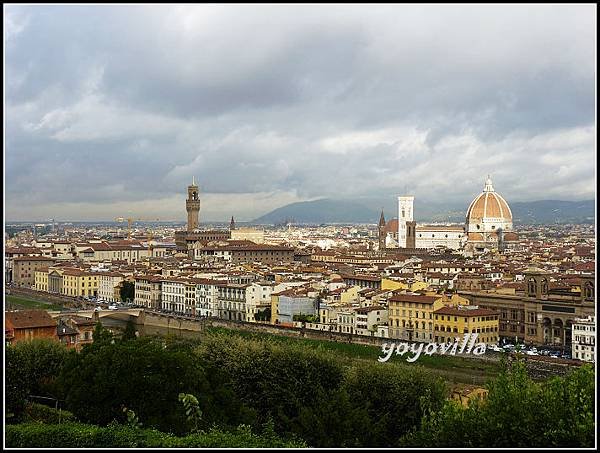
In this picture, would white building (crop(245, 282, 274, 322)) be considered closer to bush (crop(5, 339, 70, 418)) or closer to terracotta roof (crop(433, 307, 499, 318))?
terracotta roof (crop(433, 307, 499, 318))

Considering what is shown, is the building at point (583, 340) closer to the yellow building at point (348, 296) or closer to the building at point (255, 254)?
the yellow building at point (348, 296)

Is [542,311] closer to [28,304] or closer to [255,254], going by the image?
[28,304]

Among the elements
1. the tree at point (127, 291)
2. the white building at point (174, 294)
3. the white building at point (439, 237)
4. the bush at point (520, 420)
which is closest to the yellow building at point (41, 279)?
the tree at point (127, 291)

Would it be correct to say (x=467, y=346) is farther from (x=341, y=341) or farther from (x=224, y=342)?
(x=224, y=342)

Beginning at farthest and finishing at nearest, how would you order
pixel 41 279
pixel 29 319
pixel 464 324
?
pixel 41 279 < pixel 464 324 < pixel 29 319

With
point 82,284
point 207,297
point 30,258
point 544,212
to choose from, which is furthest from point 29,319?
point 544,212

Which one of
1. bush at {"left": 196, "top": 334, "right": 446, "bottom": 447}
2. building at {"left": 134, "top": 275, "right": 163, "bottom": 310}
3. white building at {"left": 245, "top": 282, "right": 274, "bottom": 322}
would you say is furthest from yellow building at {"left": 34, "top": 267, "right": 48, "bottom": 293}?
bush at {"left": 196, "top": 334, "right": 446, "bottom": 447}
